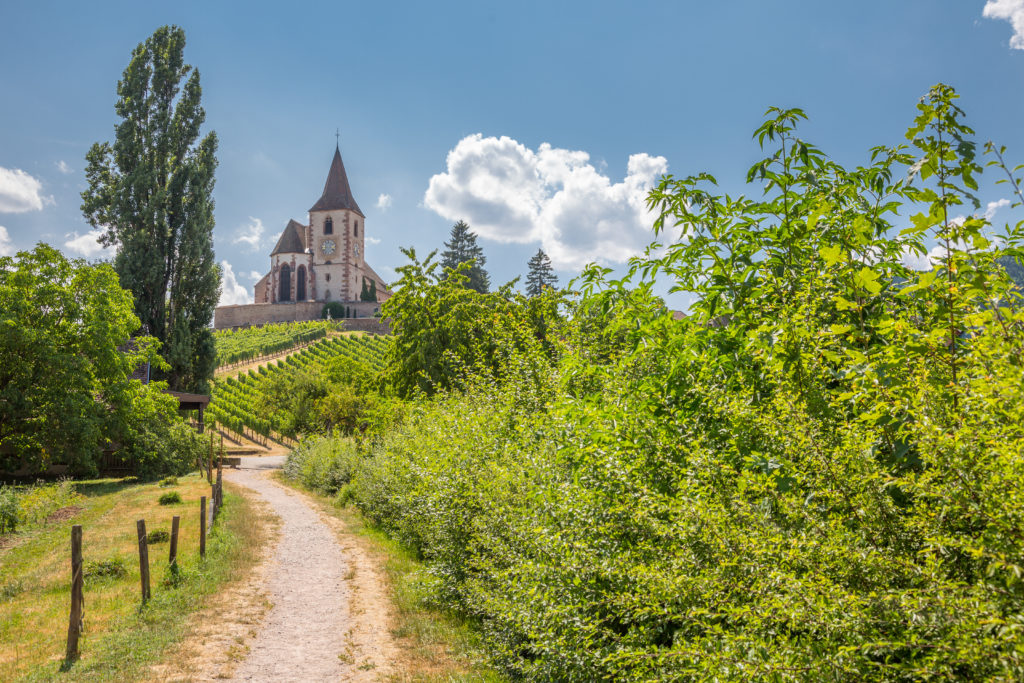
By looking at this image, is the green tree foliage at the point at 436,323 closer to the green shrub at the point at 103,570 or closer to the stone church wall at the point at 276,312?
the green shrub at the point at 103,570

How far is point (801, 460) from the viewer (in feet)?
8.41

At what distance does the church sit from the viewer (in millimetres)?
90625

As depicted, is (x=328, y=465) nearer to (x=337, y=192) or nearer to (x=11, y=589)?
(x=11, y=589)

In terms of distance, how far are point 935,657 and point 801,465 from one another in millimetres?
773

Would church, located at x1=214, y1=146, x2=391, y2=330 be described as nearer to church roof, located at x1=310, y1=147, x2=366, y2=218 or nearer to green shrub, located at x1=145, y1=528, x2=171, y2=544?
church roof, located at x1=310, y1=147, x2=366, y2=218

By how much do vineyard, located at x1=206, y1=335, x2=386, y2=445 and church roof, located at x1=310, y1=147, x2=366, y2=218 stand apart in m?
29.2

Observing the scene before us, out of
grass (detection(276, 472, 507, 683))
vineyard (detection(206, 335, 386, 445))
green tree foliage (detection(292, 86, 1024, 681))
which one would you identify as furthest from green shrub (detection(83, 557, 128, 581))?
vineyard (detection(206, 335, 386, 445))

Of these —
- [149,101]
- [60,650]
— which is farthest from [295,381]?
[60,650]

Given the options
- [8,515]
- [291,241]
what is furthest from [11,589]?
[291,241]

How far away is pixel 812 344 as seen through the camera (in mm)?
2684

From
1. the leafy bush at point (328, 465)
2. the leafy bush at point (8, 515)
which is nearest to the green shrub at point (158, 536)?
the leafy bush at point (8, 515)

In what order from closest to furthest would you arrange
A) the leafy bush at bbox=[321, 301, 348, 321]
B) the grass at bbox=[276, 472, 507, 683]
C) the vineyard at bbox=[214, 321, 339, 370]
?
the grass at bbox=[276, 472, 507, 683] → the vineyard at bbox=[214, 321, 339, 370] → the leafy bush at bbox=[321, 301, 348, 321]

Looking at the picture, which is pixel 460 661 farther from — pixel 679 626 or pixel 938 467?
pixel 938 467

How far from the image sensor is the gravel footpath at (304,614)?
6.96 metres
